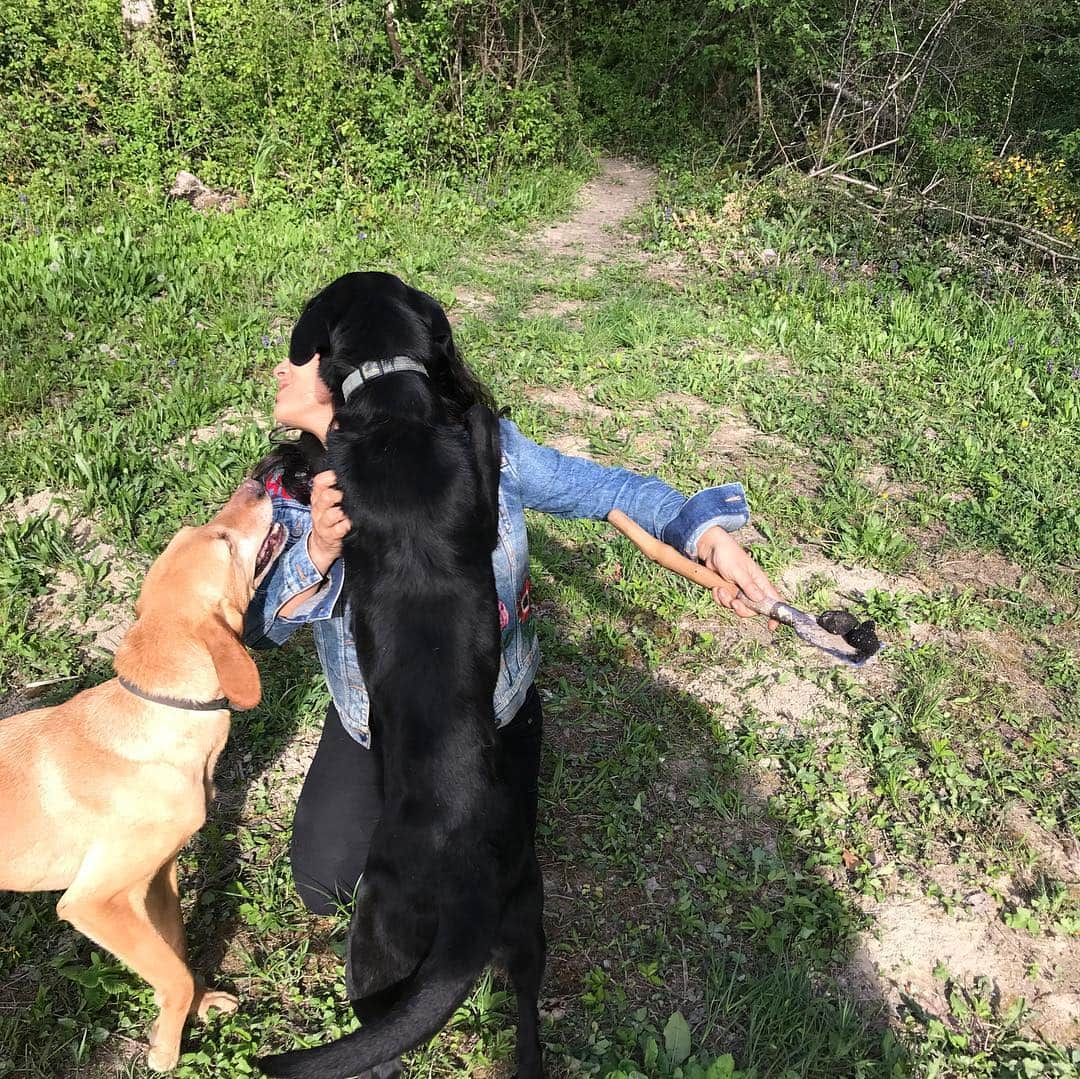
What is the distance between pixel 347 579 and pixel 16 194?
6.37 meters

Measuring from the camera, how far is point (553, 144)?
1015 centimetres

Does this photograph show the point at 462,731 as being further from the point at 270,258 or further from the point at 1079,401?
the point at 270,258

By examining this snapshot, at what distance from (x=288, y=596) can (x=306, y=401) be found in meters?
0.54

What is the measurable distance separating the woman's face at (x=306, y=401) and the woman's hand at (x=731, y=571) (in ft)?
3.51

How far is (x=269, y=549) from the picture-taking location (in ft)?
8.05

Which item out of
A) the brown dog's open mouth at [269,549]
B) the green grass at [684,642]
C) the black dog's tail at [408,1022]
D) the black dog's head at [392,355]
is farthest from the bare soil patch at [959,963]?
the brown dog's open mouth at [269,549]

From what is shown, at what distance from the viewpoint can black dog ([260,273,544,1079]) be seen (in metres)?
1.84

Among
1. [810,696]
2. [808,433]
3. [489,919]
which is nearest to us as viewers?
[489,919]

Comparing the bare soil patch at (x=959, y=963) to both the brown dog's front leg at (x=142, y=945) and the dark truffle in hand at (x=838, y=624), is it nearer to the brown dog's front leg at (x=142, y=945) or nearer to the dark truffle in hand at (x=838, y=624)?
the dark truffle in hand at (x=838, y=624)

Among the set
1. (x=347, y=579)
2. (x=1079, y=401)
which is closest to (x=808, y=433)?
(x=1079, y=401)

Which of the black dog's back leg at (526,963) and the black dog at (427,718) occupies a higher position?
the black dog at (427,718)

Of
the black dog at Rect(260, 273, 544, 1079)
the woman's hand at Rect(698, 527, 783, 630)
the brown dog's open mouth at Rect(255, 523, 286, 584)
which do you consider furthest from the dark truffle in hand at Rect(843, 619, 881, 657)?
the brown dog's open mouth at Rect(255, 523, 286, 584)

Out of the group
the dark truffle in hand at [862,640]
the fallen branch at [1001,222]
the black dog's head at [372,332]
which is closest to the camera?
the dark truffle in hand at [862,640]

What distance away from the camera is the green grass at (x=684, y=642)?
242 centimetres
